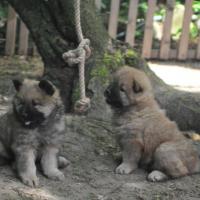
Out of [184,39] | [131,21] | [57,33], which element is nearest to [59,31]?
[57,33]

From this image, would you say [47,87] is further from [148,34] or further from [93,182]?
[148,34]

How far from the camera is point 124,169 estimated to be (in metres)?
6.07

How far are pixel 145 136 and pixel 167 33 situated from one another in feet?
27.4

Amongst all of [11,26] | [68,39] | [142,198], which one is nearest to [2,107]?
[68,39]

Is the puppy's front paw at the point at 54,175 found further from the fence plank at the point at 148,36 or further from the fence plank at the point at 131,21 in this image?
the fence plank at the point at 148,36

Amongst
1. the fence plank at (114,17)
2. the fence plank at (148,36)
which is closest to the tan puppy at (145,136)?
the fence plank at (114,17)

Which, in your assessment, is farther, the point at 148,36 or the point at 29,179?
the point at 148,36

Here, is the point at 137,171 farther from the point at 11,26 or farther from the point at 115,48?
the point at 11,26

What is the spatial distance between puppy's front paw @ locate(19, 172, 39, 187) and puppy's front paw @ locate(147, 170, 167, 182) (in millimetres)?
1218

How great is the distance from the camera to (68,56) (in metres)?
6.29

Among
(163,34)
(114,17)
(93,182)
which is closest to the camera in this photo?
(93,182)

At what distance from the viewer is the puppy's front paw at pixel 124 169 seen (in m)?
6.06

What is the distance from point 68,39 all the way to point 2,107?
151 cm

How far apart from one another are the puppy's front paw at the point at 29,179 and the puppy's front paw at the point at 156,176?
48.0 inches
